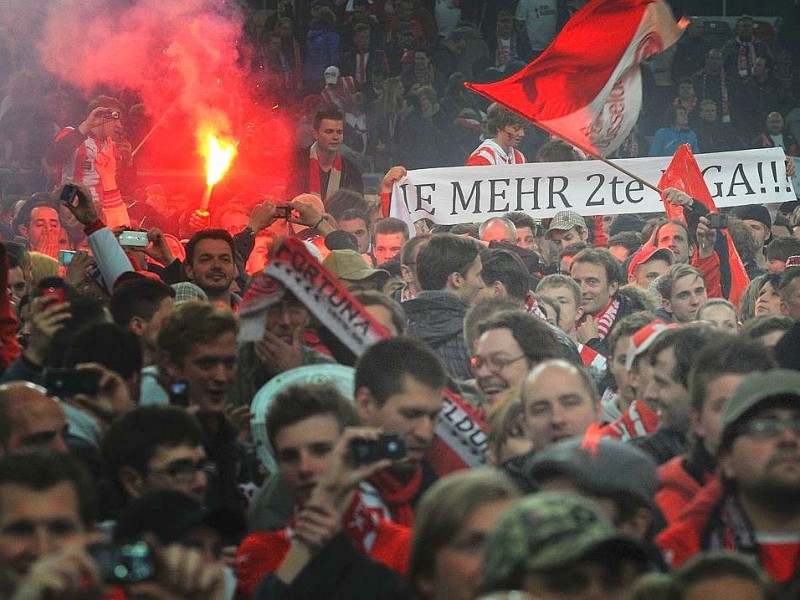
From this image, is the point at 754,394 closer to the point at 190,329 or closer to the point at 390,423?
the point at 390,423

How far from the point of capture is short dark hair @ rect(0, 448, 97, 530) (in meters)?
4.10

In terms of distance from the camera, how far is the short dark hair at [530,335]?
6703 mm

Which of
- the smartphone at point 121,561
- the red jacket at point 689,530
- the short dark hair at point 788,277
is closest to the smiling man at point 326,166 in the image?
the short dark hair at point 788,277

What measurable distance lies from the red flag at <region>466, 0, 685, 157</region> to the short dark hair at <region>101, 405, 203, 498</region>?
279 inches

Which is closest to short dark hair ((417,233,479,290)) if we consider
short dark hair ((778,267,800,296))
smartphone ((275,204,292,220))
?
smartphone ((275,204,292,220))

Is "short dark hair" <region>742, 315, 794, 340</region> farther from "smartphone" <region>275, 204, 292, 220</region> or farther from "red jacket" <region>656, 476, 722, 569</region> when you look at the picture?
"smartphone" <region>275, 204, 292, 220</region>

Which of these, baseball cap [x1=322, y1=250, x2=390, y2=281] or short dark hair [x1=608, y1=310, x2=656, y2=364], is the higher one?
baseball cap [x1=322, y1=250, x2=390, y2=281]

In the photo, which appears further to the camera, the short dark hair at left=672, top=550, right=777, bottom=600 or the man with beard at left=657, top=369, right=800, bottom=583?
the man with beard at left=657, top=369, right=800, bottom=583

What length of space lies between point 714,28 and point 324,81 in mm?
5974

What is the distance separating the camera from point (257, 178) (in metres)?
16.3

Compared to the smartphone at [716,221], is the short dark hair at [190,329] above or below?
below

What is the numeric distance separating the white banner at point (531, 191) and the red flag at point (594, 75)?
2.76 feet

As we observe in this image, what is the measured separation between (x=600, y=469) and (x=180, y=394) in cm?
160

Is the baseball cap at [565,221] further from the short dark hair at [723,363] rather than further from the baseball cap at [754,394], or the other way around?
the baseball cap at [754,394]
